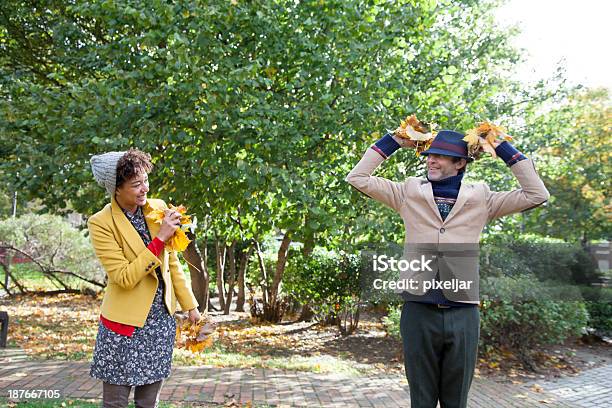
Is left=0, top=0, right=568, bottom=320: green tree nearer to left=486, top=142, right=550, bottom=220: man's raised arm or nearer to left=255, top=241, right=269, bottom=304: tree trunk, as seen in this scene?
left=255, top=241, right=269, bottom=304: tree trunk

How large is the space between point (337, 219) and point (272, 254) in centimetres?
609

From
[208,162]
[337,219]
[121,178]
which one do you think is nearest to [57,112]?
[208,162]

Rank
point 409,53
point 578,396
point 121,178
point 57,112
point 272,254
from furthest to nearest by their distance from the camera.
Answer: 1. point 272,254
2. point 409,53
3. point 57,112
4. point 578,396
5. point 121,178

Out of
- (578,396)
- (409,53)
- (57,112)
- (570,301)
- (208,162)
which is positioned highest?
(409,53)

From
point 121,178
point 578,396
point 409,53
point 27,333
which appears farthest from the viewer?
point 27,333

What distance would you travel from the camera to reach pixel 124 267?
9.54ft

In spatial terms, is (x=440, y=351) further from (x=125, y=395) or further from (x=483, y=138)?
(x=125, y=395)

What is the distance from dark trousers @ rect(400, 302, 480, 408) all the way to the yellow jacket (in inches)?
51.2

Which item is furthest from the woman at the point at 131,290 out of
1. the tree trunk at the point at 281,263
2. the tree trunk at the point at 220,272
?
the tree trunk at the point at 220,272

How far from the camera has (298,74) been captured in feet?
22.2

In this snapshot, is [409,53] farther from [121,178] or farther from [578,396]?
[121,178]

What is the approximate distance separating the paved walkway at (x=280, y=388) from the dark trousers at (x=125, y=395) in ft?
6.23

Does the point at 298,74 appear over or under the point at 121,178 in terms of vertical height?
over

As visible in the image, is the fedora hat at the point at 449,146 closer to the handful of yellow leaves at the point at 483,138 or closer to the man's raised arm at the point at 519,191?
the handful of yellow leaves at the point at 483,138
